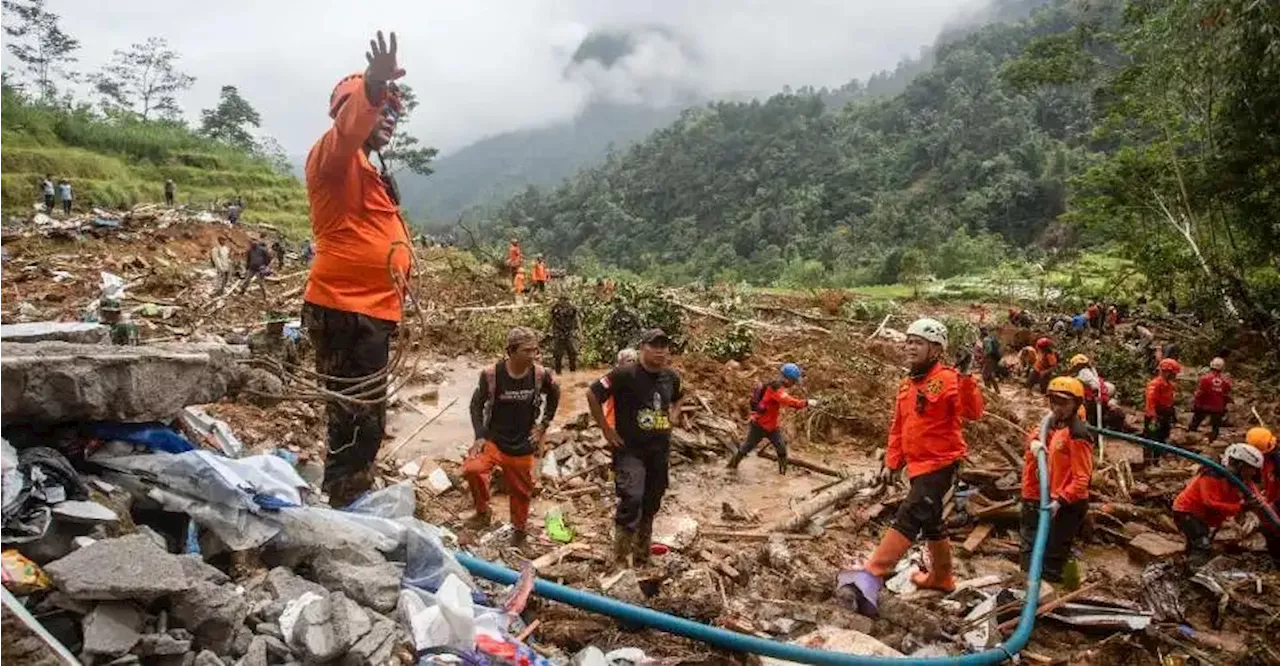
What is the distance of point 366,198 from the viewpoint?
3699mm

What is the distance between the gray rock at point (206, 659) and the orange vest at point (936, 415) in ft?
12.1

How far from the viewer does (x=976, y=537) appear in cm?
637

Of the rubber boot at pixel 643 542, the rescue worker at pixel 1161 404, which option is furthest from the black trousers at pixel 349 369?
the rescue worker at pixel 1161 404

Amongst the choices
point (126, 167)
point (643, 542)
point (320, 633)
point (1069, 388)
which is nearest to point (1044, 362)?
point (1069, 388)

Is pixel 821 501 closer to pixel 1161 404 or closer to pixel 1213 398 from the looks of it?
pixel 1161 404

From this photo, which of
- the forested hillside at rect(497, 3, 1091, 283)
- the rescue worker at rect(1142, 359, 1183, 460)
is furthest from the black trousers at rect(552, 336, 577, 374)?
the forested hillside at rect(497, 3, 1091, 283)

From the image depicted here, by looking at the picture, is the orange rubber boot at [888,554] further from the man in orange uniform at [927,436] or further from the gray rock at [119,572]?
the gray rock at [119,572]

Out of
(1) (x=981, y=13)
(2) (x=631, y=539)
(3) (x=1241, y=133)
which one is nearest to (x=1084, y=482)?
(2) (x=631, y=539)

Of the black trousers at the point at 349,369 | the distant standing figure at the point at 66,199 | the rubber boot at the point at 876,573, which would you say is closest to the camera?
the black trousers at the point at 349,369

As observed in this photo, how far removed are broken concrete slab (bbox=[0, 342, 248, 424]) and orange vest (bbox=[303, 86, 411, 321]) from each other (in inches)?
22.3

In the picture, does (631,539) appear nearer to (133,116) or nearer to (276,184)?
(276,184)

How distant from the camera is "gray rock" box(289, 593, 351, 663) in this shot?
8.38ft

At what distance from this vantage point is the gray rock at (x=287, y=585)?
112 inches

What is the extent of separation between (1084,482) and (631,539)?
3031 mm
